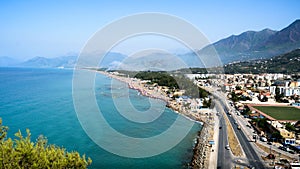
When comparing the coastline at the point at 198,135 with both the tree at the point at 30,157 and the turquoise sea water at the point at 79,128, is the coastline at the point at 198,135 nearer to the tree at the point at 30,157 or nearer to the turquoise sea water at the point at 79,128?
the turquoise sea water at the point at 79,128

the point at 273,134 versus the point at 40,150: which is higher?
the point at 40,150

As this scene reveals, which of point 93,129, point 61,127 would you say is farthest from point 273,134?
point 61,127

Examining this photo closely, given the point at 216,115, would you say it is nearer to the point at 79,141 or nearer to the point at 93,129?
the point at 93,129

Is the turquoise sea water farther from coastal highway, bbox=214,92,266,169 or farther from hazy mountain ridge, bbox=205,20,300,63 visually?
hazy mountain ridge, bbox=205,20,300,63

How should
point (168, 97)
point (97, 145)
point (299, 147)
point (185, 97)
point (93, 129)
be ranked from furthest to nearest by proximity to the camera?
point (168, 97), point (185, 97), point (93, 129), point (97, 145), point (299, 147)

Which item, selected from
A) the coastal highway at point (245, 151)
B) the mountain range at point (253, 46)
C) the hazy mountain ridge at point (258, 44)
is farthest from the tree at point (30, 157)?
the hazy mountain ridge at point (258, 44)

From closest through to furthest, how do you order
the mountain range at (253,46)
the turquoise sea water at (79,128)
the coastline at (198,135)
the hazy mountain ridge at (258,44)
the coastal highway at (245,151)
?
the coastal highway at (245,151), the coastline at (198,135), the turquoise sea water at (79,128), the mountain range at (253,46), the hazy mountain ridge at (258,44)

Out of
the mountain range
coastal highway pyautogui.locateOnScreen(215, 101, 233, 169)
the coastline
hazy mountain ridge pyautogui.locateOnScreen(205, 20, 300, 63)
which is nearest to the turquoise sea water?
the coastline

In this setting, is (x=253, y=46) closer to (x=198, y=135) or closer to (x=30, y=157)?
(x=198, y=135)

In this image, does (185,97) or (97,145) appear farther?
(185,97)

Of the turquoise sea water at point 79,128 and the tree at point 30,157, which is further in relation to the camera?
the turquoise sea water at point 79,128

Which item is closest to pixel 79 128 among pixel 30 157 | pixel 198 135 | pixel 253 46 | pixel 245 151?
pixel 198 135
